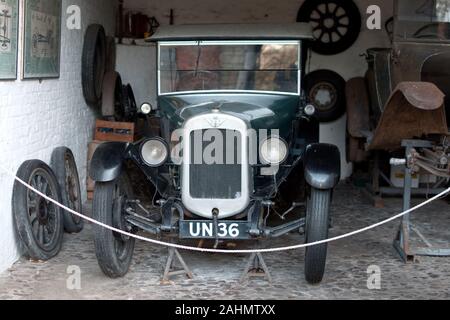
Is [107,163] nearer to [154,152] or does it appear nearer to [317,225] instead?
[154,152]

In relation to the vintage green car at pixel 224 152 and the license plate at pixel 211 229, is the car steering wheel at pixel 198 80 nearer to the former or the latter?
the vintage green car at pixel 224 152

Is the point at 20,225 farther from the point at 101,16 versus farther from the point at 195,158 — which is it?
the point at 101,16

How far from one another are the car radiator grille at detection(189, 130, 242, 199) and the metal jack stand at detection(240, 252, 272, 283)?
513mm

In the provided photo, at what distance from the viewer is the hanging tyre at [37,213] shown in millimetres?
4730

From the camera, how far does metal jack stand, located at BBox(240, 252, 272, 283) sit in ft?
14.9

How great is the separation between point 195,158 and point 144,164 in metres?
0.53

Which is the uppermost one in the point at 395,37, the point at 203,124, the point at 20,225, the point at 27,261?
the point at 395,37

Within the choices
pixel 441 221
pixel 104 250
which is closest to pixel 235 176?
pixel 104 250

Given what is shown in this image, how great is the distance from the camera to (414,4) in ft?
19.2

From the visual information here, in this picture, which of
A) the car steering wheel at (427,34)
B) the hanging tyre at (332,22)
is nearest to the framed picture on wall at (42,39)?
the car steering wheel at (427,34)

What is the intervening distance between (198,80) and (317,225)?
69.9 inches

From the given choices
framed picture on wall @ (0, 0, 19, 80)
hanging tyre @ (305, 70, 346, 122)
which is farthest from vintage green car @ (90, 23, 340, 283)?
hanging tyre @ (305, 70, 346, 122)

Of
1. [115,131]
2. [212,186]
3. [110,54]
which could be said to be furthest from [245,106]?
[110,54]

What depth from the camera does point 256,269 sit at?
4695mm
